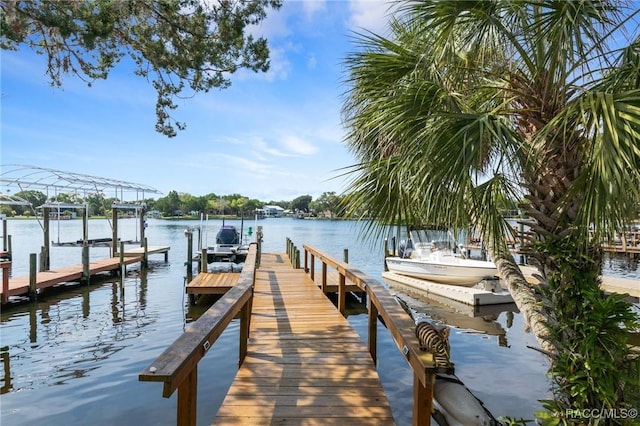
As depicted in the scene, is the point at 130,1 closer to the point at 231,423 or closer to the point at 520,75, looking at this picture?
the point at 520,75

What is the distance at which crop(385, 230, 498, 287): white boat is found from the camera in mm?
14102

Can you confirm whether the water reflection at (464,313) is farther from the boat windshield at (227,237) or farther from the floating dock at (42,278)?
the floating dock at (42,278)

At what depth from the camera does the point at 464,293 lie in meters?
13.3

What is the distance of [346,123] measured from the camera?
5.39 metres

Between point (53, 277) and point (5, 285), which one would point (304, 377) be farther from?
point (53, 277)

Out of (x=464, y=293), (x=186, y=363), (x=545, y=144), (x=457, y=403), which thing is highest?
(x=545, y=144)

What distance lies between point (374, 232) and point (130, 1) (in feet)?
14.4

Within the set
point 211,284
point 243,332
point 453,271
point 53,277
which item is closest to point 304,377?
point 243,332

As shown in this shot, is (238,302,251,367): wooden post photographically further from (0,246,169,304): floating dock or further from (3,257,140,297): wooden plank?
(3,257,140,297): wooden plank

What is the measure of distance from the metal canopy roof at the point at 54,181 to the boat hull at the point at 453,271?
18.3 meters

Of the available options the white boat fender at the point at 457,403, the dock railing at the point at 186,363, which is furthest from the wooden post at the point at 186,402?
the white boat fender at the point at 457,403

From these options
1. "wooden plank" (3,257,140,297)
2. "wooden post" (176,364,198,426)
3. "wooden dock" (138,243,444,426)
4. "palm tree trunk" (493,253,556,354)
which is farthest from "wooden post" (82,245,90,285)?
"palm tree trunk" (493,253,556,354)

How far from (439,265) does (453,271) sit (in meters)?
0.63

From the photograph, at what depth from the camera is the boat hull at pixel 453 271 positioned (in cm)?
1402
